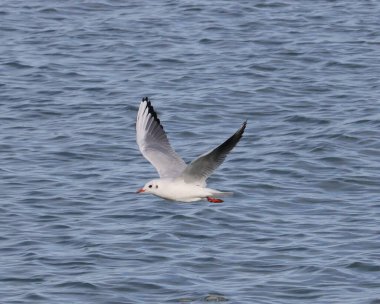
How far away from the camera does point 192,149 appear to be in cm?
1767

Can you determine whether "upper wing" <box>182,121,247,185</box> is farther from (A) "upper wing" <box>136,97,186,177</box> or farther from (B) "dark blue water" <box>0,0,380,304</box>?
(B) "dark blue water" <box>0,0,380,304</box>

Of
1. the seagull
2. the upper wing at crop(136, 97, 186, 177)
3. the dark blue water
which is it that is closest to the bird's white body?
the seagull

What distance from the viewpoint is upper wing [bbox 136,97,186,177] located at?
13.4 meters

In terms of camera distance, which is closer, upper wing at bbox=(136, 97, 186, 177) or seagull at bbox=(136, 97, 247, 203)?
seagull at bbox=(136, 97, 247, 203)

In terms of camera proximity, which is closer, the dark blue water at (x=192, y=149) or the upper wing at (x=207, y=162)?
the upper wing at (x=207, y=162)

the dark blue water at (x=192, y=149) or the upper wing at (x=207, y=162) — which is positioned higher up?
the upper wing at (x=207, y=162)

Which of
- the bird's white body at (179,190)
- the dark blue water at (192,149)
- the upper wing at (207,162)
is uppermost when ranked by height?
the upper wing at (207,162)

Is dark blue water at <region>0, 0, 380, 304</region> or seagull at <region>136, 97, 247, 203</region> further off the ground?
seagull at <region>136, 97, 247, 203</region>

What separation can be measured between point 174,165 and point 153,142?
456 mm

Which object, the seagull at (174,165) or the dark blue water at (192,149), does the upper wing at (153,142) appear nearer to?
the seagull at (174,165)

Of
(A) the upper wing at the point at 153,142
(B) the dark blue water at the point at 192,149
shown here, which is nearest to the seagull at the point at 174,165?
(A) the upper wing at the point at 153,142

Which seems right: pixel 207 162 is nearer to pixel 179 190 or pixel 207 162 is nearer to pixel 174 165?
pixel 179 190

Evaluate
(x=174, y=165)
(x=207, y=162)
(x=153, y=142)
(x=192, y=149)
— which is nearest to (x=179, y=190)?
(x=207, y=162)

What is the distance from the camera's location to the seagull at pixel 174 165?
12023 mm
